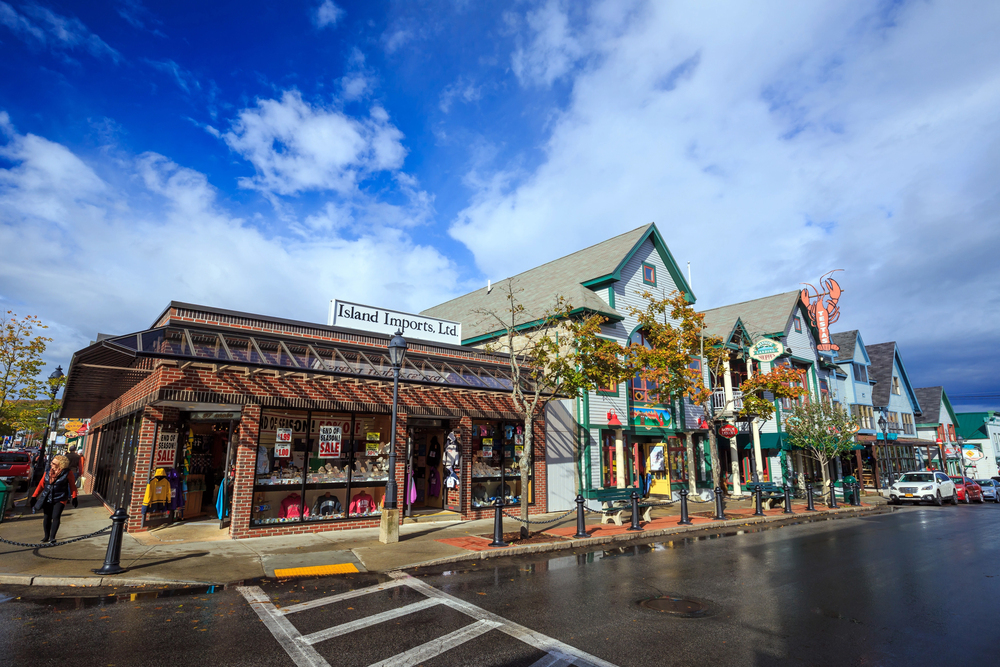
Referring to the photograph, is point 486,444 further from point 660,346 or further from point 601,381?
point 660,346

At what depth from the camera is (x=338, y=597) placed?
24.8 ft

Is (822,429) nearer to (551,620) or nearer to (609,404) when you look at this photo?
(609,404)

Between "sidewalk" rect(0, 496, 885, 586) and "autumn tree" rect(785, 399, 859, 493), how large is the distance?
1464 centimetres

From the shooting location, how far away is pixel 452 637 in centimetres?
591

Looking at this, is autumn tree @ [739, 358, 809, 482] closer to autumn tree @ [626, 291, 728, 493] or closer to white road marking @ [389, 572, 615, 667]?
autumn tree @ [626, 291, 728, 493]

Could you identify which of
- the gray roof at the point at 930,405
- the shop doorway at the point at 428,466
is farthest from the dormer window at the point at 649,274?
the gray roof at the point at 930,405

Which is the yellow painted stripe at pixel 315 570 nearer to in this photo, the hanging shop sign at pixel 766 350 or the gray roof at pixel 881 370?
the hanging shop sign at pixel 766 350

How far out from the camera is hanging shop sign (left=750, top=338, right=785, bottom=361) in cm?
2673

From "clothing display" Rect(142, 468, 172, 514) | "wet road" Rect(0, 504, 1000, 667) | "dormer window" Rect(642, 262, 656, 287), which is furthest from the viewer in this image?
"dormer window" Rect(642, 262, 656, 287)

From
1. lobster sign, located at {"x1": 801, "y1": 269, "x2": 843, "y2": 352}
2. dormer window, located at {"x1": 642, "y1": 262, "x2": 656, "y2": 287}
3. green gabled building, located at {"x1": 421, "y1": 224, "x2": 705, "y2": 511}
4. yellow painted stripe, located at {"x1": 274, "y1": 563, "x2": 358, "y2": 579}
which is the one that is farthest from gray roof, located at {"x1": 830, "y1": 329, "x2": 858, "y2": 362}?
yellow painted stripe, located at {"x1": 274, "y1": 563, "x2": 358, "y2": 579}

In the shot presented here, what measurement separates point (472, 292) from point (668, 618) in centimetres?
2656

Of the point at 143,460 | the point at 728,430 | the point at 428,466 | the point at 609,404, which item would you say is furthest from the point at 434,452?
the point at 728,430

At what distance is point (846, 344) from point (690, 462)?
23.6 meters

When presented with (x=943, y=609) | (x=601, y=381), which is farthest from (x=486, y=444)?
(x=943, y=609)
